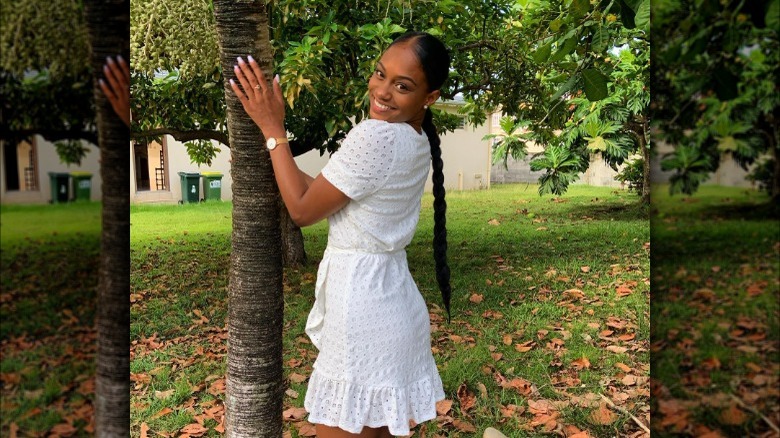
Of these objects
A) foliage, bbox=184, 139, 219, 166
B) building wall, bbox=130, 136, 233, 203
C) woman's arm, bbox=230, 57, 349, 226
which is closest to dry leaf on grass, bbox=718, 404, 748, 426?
woman's arm, bbox=230, 57, 349, 226

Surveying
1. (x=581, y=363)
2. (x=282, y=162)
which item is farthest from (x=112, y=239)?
(x=581, y=363)

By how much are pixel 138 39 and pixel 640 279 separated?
5.57m

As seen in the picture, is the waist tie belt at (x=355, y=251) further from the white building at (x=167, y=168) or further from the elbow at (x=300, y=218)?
the white building at (x=167, y=168)

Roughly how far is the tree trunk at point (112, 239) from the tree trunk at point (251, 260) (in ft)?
1.93

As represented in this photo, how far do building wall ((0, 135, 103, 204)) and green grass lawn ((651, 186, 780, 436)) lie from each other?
1.05 meters

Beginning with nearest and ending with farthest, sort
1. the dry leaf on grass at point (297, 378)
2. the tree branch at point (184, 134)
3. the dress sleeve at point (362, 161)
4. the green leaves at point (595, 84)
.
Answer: the dress sleeve at point (362, 161) → the green leaves at point (595, 84) → the dry leaf on grass at point (297, 378) → the tree branch at point (184, 134)

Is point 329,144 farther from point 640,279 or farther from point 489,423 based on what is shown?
point 640,279

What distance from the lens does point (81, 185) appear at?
119 cm

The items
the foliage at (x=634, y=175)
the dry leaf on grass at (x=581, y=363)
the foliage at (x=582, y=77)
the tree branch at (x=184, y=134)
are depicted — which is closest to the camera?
the foliage at (x=582, y=77)

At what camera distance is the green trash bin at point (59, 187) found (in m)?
1.16

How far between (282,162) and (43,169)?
2.23 ft

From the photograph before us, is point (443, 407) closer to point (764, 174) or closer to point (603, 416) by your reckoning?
point (603, 416)

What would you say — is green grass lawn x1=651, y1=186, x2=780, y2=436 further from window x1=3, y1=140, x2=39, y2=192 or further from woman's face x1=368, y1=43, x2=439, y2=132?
window x1=3, y1=140, x2=39, y2=192

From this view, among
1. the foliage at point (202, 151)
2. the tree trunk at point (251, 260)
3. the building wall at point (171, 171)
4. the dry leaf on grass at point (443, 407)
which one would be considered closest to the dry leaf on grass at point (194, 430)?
the dry leaf on grass at point (443, 407)
